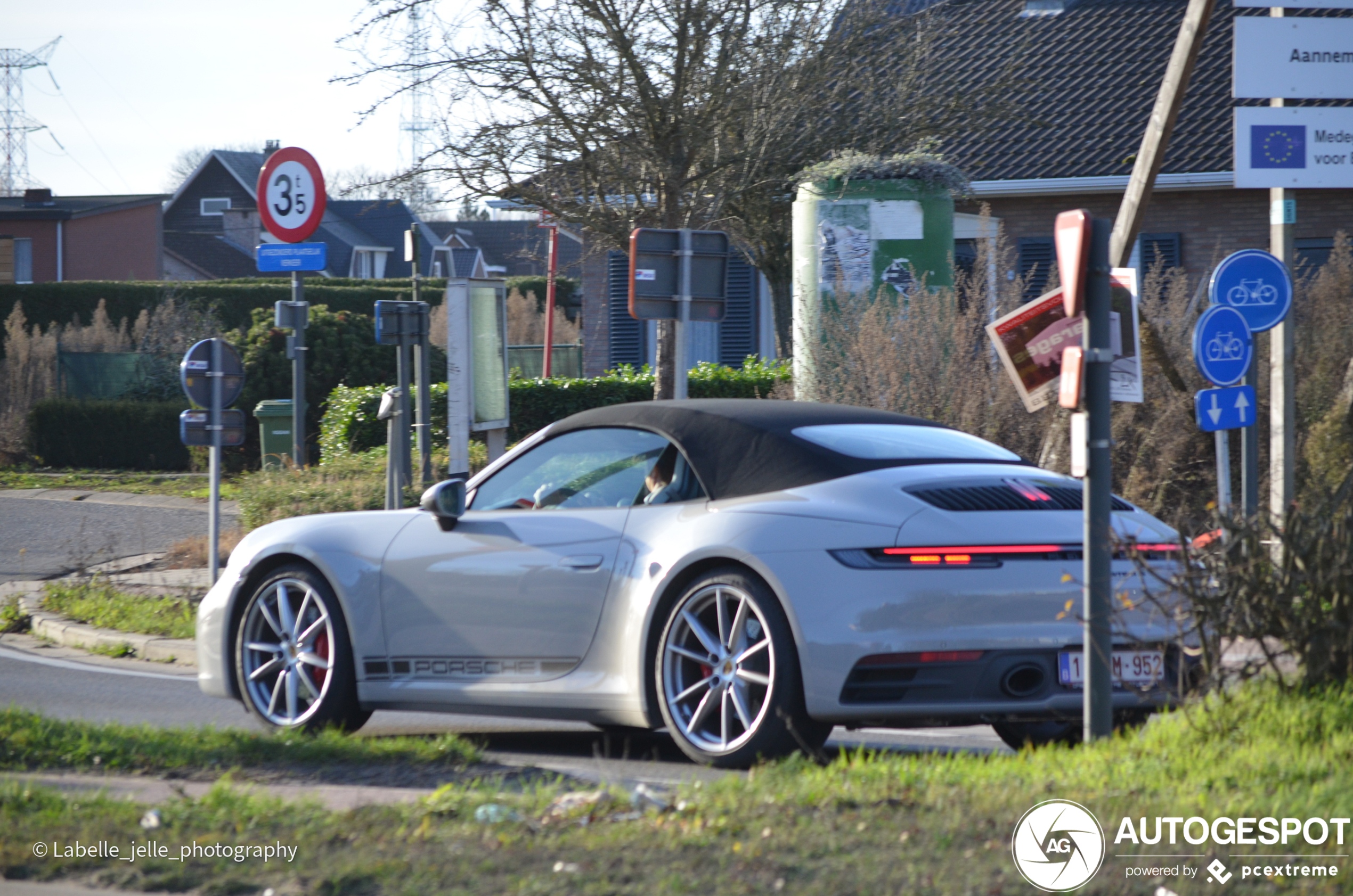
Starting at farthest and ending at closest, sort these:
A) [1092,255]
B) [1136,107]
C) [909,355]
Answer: [1136,107]
[909,355]
[1092,255]

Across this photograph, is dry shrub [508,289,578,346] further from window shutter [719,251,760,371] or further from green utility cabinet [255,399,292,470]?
green utility cabinet [255,399,292,470]

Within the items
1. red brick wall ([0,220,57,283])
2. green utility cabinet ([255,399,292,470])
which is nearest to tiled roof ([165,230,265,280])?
red brick wall ([0,220,57,283])

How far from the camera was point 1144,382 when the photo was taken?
454 inches

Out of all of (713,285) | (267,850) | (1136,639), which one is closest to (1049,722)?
(1136,639)

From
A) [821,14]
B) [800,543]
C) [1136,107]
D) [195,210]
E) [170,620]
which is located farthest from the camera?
[195,210]

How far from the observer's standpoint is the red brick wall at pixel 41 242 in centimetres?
5144

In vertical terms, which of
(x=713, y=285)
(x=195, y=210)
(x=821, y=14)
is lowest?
(x=713, y=285)

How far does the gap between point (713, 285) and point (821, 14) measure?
580cm

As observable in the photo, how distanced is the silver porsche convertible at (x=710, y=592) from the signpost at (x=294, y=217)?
688 cm

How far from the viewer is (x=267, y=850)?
14.0 ft

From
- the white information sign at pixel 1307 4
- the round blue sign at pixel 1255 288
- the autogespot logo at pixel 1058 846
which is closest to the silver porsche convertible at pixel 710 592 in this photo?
the autogespot logo at pixel 1058 846

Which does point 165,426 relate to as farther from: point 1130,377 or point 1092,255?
point 1092,255

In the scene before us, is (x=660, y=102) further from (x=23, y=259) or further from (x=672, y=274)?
(x=23, y=259)

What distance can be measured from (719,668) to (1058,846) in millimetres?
1892
